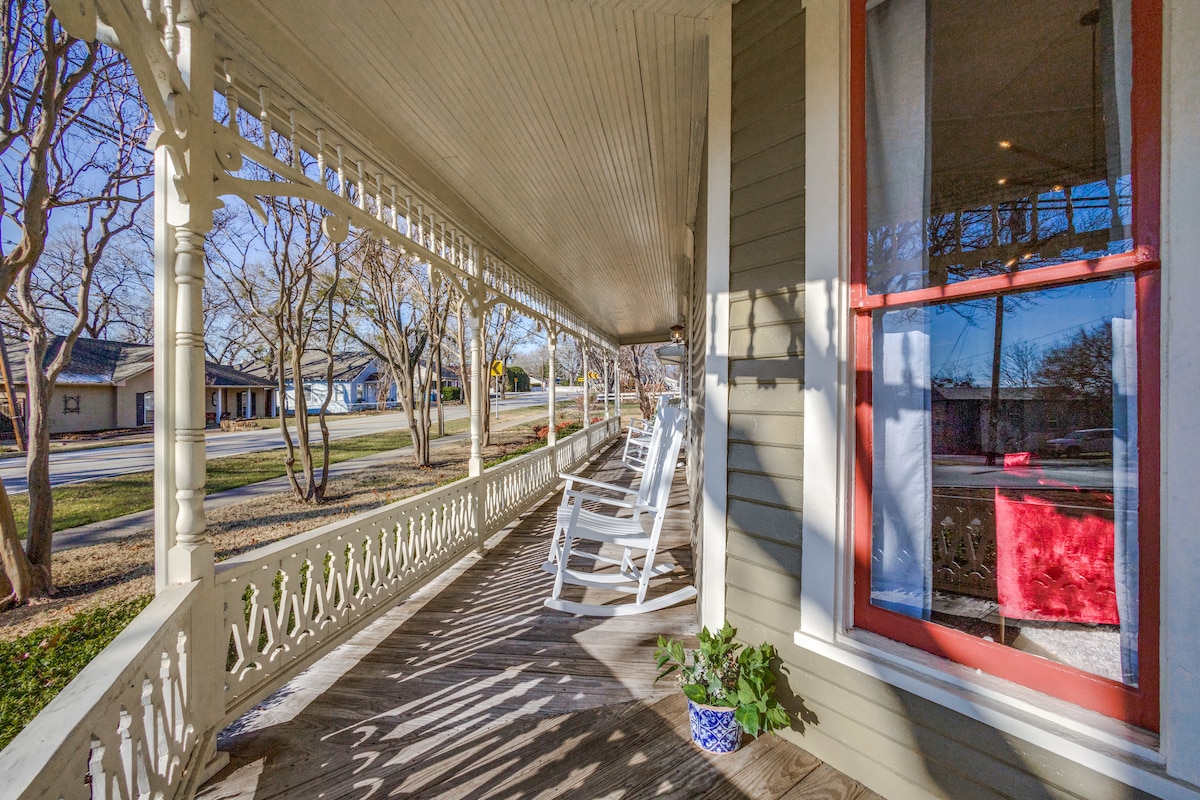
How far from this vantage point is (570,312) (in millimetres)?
7691

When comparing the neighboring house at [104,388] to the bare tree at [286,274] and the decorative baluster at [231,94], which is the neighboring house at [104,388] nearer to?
the bare tree at [286,274]

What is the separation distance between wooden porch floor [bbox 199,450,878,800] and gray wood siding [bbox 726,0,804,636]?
0.51m

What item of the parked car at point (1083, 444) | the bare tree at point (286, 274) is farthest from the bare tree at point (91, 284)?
the parked car at point (1083, 444)

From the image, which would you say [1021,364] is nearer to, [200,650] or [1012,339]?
[1012,339]

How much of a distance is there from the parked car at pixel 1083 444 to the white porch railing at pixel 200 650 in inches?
84.2

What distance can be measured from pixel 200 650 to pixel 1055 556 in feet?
8.59

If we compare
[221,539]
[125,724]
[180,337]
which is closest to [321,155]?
[180,337]

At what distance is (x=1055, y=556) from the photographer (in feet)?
3.90

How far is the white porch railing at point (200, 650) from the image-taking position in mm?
896

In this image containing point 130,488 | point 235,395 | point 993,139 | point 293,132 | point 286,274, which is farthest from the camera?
point 235,395

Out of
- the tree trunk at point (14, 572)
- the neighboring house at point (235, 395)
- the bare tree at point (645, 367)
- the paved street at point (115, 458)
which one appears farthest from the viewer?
the bare tree at point (645, 367)

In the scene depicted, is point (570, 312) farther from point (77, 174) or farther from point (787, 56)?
point (787, 56)

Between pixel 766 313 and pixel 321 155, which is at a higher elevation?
pixel 321 155

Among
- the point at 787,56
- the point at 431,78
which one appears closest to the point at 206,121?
the point at 431,78
